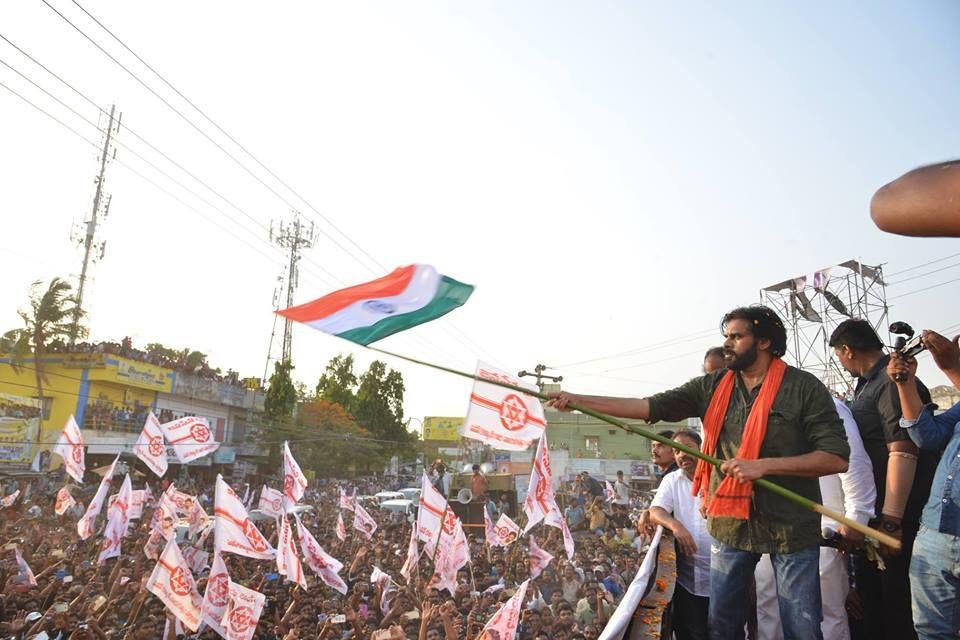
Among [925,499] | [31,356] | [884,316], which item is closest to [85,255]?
[31,356]

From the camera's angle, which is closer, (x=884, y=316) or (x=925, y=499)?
(x=925, y=499)

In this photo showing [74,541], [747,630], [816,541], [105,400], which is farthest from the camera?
[105,400]

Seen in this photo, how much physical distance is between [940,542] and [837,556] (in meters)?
0.94

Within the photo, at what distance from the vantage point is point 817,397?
260cm

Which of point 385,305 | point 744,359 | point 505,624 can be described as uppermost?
point 385,305

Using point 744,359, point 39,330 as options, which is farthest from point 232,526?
point 39,330

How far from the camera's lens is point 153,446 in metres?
13.8

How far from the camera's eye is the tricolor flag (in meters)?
3.92

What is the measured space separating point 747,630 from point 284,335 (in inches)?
1483

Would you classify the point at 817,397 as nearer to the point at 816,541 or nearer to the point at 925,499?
the point at 816,541

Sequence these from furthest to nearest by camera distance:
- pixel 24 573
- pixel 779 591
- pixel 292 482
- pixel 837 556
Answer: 1. pixel 292 482
2. pixel 24 573
3. pixel 837 556
4. pixel 779 591

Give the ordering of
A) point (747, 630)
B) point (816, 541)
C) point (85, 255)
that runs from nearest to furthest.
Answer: point (816, 541)
point (747, 630)
point (85, 255)

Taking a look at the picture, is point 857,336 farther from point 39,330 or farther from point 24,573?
point 39,330

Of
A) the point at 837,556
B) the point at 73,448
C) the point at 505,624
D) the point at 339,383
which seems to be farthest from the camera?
the point at 339,383
